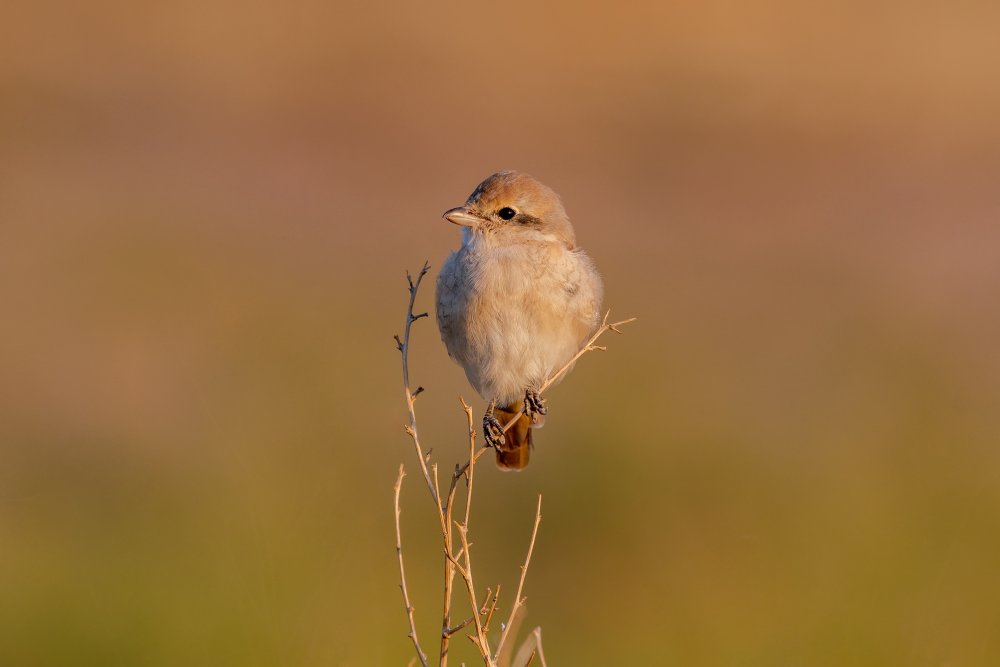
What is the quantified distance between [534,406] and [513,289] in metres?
0.44

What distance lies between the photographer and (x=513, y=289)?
454cm

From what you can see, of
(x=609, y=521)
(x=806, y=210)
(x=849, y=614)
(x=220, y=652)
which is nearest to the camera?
(x=220, y=652)

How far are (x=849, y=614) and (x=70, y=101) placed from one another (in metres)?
12.7

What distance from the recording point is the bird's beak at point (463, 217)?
14.7 feet

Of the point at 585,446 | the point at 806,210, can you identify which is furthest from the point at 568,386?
the point at 806,210

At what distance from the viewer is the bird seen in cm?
455

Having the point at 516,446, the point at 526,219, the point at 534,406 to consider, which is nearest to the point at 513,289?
the point at 526,219

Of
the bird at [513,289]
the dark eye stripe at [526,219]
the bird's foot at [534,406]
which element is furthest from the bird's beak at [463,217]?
the bird's foot at [534,406]

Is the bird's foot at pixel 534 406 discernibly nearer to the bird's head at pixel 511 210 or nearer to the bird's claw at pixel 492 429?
the bird's claw at pixel 492 429

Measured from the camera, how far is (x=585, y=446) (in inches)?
312

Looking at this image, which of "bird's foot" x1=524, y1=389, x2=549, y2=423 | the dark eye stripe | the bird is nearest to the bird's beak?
the bird

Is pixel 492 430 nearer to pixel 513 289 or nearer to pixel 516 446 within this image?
pixel 516 446

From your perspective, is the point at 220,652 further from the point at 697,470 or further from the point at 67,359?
the point at 67,359

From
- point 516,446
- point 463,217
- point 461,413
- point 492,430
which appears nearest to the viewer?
point 463,217
